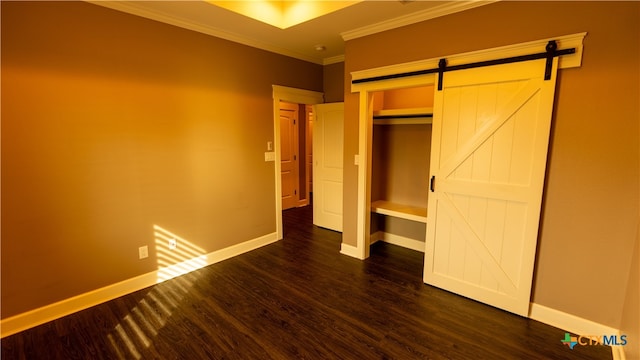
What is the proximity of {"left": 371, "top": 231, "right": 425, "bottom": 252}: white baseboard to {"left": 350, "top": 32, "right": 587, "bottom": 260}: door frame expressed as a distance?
1.90 ft

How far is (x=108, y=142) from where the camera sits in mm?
2627

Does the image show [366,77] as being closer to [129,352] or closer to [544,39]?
[544,39]

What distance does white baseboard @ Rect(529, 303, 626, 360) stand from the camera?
2169 mm

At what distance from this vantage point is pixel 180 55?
119 inches

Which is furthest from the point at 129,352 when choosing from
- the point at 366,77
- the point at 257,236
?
the point at 366,77

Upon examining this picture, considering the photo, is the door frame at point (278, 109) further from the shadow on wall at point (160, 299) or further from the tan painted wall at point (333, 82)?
the shadow on wall at point (160, 299)

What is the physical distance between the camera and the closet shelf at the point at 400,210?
3436 millimetres

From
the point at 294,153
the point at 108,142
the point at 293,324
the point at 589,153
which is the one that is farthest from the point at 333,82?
the point at 293,324

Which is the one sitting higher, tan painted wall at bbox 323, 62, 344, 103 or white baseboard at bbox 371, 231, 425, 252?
tan painted wall at bbox 323, 62, 344, 103

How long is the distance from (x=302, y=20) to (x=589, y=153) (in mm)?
2739

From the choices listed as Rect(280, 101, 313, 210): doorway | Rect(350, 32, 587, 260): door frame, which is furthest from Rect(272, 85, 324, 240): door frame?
Rect(280, 101, 313, 210): doorway

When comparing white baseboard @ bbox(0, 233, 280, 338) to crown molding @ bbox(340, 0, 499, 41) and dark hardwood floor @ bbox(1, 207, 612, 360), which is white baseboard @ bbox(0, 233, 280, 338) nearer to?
dark hardwood floor @ bbox(1, 207, 612, 360)

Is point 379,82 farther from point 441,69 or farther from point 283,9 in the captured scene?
point 283,9

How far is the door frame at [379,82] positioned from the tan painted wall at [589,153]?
61 millimetres
